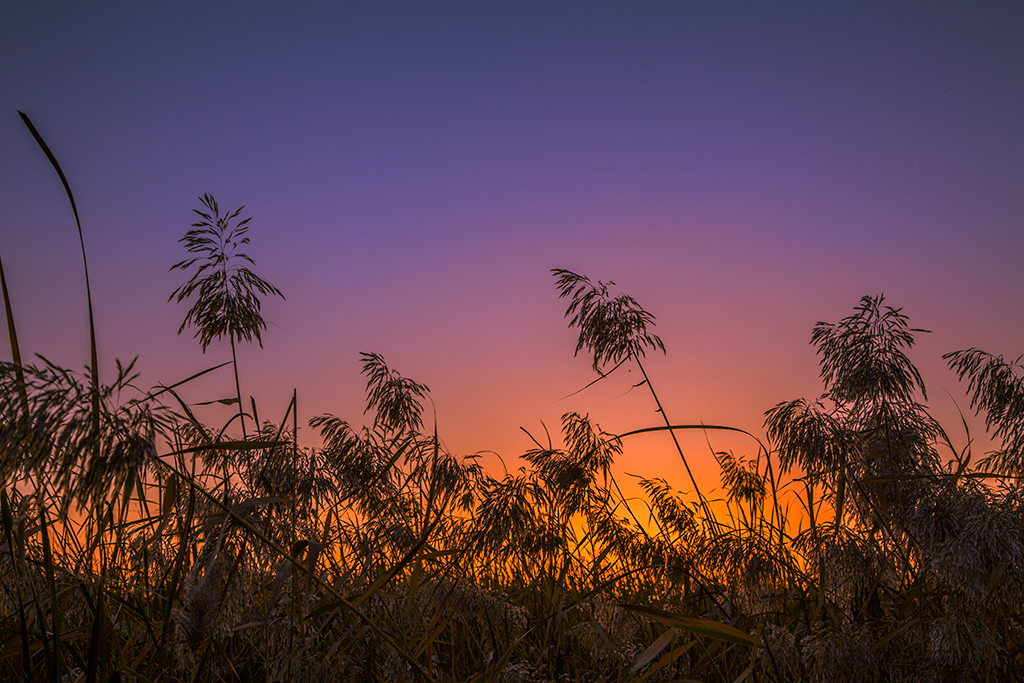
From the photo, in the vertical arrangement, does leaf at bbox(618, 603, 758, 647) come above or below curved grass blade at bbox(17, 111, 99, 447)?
below

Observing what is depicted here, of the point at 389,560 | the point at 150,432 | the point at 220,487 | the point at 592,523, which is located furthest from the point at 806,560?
the point at 150,432

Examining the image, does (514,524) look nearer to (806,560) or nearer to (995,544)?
(806,560)

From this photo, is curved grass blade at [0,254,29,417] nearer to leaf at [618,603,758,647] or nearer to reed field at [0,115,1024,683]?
reed field at [0,115,1024,683]

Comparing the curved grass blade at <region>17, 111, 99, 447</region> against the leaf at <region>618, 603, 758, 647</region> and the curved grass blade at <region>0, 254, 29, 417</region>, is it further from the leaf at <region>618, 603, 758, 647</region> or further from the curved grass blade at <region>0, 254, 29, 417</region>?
the leaf at <region>618, 603, 758, 647</region>

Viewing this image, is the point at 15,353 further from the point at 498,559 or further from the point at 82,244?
the point at 498,559

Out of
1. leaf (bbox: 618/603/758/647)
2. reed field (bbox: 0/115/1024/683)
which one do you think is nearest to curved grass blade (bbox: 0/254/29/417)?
reed field (bbox: 0/115/1024/683)

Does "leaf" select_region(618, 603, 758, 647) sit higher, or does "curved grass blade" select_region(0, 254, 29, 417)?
"curved grass blade" select_region(0, 254, 29, 417)

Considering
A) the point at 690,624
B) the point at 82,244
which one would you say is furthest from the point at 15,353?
the point at 690,624

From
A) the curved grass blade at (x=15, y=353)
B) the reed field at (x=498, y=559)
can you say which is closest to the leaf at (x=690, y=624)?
the reed field at (x=498, y=559)

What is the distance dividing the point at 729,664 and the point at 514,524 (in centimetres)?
80

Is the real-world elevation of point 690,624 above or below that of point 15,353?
below

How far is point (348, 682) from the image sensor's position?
1587 millimetres

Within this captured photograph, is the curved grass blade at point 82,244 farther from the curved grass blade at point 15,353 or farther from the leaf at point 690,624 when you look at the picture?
the leaf at point 690,624

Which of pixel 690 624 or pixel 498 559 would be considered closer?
pixel 690 624
